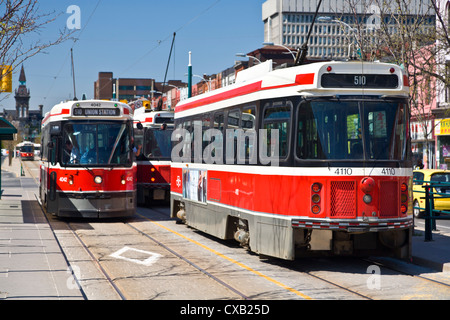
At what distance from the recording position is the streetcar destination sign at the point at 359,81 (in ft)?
37.4

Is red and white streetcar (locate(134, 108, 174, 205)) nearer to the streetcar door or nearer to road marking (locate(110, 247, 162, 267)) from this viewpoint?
the streetcar door

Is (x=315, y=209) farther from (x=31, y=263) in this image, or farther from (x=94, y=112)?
(x=94, y=112)

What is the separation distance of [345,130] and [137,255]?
4719 millimetres

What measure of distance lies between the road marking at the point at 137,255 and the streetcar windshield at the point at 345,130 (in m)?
3.39

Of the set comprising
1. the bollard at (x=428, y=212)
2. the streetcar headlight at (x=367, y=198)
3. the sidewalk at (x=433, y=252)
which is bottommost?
the sidewalk at (x=433, y=252)

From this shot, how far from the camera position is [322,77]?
37.4 ft

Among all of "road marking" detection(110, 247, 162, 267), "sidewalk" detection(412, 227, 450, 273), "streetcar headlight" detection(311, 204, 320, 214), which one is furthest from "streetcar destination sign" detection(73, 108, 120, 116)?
"streetcar headlight" detection(311, 204, 320, 214)

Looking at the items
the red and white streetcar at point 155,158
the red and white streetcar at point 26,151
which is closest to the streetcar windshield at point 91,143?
the red and white streetcar at point 155,158

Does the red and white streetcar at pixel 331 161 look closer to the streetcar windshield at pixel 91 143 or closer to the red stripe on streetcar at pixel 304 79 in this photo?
the red stripe on streetcar at pixel 304 79

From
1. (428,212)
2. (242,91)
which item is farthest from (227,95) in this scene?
(428,212)

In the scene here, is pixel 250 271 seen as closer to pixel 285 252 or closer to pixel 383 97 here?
pixel 285 252

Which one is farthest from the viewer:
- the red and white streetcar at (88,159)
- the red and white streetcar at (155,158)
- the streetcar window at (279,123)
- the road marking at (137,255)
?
the red and white streetcar at (155,158)

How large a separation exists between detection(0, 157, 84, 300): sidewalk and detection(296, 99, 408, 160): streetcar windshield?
4272mm
